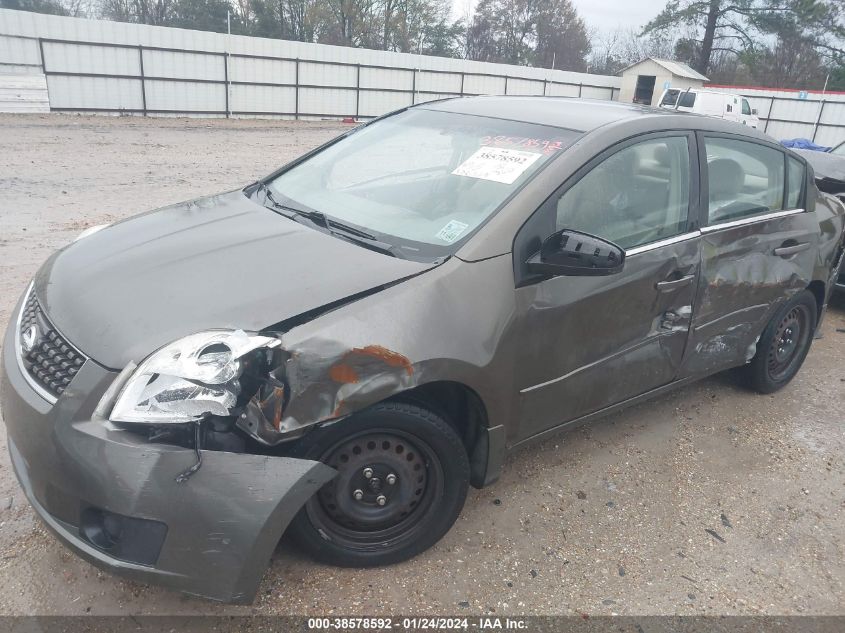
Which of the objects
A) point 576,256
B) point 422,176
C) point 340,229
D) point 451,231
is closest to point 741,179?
point 576,256

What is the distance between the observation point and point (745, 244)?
3477 millimetres

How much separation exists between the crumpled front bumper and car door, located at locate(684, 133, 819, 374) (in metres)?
2.33

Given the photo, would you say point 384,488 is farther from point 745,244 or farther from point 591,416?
point 745,244

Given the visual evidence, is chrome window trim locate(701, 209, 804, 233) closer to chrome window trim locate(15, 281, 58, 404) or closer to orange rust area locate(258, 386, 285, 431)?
orange rust area locate(258, 386, 285, 431)

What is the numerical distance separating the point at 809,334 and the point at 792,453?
1.07 meters

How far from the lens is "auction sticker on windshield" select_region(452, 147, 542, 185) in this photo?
2773 mm

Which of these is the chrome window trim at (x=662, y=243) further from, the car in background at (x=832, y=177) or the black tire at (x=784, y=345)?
the car in background at (x=832, y=177)

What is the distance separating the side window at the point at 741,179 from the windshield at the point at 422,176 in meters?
0.96

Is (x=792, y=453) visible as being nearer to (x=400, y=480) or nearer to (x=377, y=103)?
(x=400, y=480)

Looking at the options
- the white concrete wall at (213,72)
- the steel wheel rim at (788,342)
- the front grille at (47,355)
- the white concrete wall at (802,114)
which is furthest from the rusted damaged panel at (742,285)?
the white concrete wall at (802,114)

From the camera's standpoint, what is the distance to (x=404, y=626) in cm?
226

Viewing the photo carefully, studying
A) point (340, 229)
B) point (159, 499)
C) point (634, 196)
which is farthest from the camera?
point (634, 196)

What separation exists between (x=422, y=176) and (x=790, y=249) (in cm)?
225

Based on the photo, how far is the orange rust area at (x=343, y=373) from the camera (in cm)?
211
